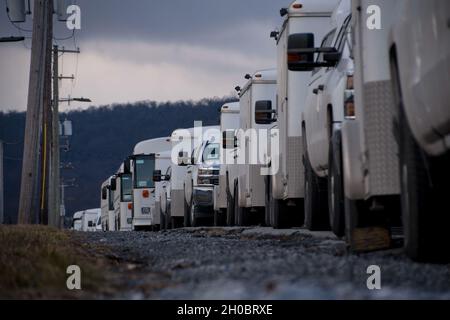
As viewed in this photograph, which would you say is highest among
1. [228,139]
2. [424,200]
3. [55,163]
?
[55,163]

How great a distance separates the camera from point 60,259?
8695mm

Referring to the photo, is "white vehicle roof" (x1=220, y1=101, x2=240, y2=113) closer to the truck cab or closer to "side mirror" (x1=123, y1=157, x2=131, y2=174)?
the truck cab

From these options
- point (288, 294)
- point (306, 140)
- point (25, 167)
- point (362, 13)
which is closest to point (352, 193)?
point (362, 13)

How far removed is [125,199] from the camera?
2032 inches

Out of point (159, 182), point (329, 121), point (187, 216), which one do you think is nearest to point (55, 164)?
point (159, 182)

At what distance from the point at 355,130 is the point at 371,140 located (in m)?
0.61

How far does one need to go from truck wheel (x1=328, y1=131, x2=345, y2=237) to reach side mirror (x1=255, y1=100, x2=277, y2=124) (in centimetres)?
824

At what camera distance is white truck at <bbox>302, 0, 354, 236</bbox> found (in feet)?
40.4

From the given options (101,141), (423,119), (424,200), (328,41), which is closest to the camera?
(423,119)

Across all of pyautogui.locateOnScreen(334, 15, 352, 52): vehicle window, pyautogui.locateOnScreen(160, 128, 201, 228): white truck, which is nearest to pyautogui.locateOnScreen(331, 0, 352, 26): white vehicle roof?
pyautogui.locateOnScreen(334, 15, 352, 52): vehicle window

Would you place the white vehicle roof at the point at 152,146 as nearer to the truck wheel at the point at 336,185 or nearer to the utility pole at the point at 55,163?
the utility pole at the point at 55,163

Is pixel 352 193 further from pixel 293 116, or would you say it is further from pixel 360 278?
pixel 293 116

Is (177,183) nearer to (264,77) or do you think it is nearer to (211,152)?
(211,152)
